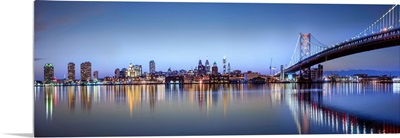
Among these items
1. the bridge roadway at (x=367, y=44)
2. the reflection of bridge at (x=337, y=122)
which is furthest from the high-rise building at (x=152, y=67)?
the reflection of bridge at (x=337, y=122)

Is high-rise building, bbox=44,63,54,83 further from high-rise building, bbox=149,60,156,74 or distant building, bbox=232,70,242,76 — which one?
distant building, bbox=232,70,242,76

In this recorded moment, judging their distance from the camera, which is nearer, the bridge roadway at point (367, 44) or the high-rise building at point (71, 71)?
the high-rise building at point (71, 71)

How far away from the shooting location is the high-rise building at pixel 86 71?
11711mm

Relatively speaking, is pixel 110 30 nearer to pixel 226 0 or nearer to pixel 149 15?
pixel 149 15

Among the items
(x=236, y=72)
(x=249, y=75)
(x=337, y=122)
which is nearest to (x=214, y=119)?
(x=337, y=122)

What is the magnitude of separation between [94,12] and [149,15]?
105cm

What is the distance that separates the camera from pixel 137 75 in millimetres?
13703

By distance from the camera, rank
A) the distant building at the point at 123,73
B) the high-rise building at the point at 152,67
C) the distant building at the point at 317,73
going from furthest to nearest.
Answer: the distant building at the point at 317,73, the high-rise building at the point at 152,67, the distant building at the point at 123,73

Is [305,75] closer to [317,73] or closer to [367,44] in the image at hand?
[317,73]

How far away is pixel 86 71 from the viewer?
40.4 feet

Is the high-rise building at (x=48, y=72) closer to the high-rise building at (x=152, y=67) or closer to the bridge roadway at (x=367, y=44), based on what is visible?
the high-rise building at (x=152, y=67)

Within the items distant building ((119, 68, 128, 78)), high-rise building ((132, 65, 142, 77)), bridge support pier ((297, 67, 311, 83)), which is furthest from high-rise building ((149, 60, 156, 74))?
bridge support pier ((297, 67, 311, 83))

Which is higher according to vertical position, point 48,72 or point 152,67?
point 152,67

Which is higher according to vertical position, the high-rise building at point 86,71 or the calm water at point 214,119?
the high-rise building at point 86,71
